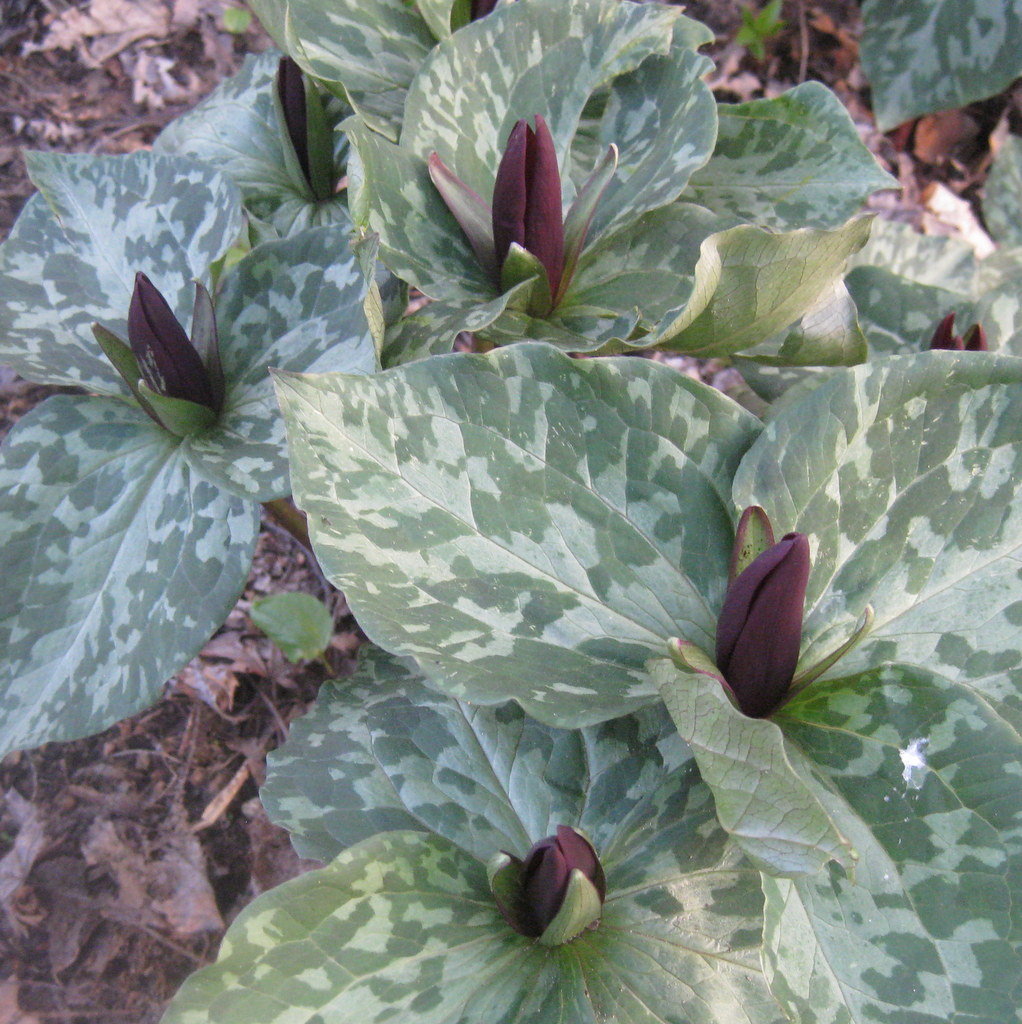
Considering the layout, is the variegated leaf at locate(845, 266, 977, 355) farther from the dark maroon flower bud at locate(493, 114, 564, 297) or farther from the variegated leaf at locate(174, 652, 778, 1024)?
the variegated leaf at locate(174, 652, 778, 1024)

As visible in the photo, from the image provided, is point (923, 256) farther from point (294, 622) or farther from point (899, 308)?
point (294, 622)

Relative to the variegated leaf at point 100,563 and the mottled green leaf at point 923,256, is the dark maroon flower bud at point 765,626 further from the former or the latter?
the mottled green leaf at point 923,256

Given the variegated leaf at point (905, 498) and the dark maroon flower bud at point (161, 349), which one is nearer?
the variegated leaf at point (905, 498)

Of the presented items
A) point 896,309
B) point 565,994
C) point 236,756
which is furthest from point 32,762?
point 896,309

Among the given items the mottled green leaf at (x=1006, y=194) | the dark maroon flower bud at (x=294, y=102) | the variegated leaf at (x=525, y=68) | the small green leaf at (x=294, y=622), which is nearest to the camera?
the variegated leaf at (x=525, y=68)

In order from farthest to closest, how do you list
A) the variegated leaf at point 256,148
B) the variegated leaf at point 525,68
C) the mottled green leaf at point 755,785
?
1. the variegated leaf at point 256,148
2. the variegated leaf at point 525,68
3. the mottled green leaf at point 755,785

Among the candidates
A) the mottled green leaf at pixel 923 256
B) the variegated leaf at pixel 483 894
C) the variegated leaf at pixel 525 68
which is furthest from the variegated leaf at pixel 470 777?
the mottled green leaf at pixel 923 256

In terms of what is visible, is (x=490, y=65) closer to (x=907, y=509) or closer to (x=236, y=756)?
(x=907, y=509)

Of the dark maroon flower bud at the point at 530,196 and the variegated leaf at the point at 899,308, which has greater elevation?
the dark maroon flower bud at the point at 530,196
